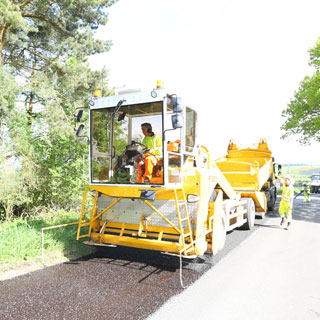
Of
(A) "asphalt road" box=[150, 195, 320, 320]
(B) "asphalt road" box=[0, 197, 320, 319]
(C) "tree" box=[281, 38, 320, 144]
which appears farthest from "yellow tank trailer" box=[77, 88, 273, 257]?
(C) "tree" box=[281, 38, 320, 144]

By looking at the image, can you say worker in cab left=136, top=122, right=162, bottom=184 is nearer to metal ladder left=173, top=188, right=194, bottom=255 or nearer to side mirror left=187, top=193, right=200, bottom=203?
metal ladder left=173, top=188, right=194, bottom=255

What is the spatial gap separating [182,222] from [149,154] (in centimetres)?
123

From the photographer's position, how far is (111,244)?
504 cm

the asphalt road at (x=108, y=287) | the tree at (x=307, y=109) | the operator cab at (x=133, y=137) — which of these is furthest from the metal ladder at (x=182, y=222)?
the tree at (x=307, y=109)

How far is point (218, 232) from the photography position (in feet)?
17.8

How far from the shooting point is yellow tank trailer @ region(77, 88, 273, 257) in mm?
4625

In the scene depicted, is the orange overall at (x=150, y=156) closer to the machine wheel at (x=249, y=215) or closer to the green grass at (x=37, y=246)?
the green grass at (x=37, y=246)

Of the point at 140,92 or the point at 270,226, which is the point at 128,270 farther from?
the point at 270,226

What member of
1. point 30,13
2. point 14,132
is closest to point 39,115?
point 14,132

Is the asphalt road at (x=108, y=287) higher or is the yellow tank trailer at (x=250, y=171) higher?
the yellow tank trailer at (x=250, y=171)

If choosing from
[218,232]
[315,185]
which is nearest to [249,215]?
[218,232]

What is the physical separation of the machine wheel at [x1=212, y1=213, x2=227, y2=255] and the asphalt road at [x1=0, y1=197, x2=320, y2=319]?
0.72 ft

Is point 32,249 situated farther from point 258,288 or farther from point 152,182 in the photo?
point 258,288

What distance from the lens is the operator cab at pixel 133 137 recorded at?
15.3 feet
